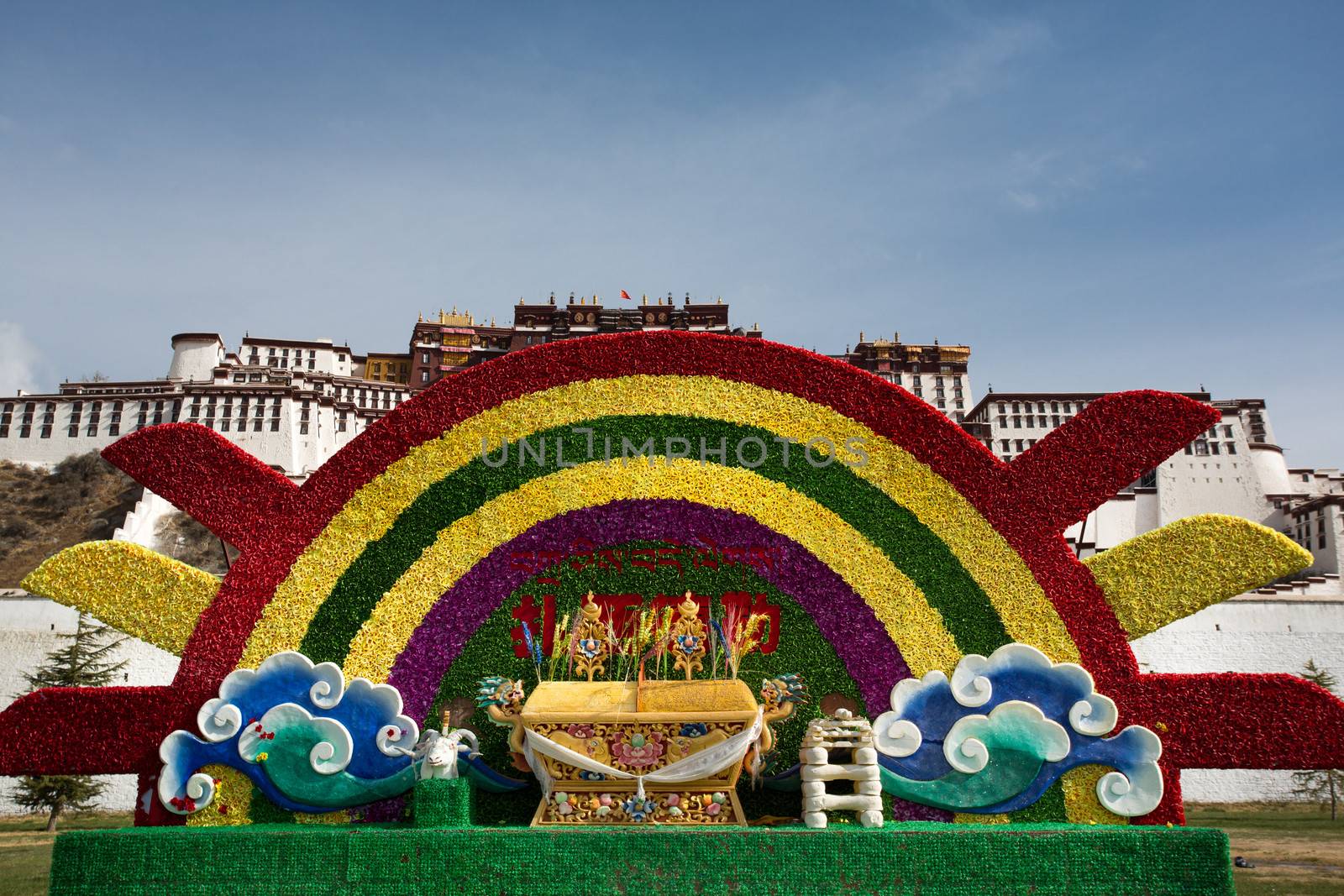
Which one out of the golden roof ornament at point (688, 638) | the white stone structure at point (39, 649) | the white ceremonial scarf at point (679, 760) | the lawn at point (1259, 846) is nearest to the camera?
the white ceremonial scarf at point (679, 760)

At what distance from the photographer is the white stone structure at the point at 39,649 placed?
55.6 ft

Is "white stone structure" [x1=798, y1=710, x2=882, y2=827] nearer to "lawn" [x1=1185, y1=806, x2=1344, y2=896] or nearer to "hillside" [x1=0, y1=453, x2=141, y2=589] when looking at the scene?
"lawn" [x1=1185, y1=806, x2=1344, y2=896]

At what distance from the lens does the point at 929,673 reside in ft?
23.5

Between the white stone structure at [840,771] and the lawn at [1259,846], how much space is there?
5011mm

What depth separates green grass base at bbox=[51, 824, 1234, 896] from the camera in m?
5.98

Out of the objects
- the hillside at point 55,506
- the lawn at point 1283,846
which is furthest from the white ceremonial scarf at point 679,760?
the hillside at point 55,506

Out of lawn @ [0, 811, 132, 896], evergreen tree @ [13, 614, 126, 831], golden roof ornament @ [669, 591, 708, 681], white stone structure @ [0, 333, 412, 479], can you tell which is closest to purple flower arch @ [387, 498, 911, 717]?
golden roof ornament @ [669, 591, 708, 681]

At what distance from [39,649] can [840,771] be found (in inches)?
682

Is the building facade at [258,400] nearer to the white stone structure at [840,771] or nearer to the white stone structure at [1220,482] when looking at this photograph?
the white stone structure at [1220,482]

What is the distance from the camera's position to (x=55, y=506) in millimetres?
34812

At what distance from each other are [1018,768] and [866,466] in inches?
97.8

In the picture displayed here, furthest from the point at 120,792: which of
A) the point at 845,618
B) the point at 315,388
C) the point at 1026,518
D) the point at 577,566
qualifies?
the point at 315,388

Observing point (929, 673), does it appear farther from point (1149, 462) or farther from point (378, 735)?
point (378, 735)

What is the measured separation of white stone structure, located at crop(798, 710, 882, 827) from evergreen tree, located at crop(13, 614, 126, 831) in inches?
467
